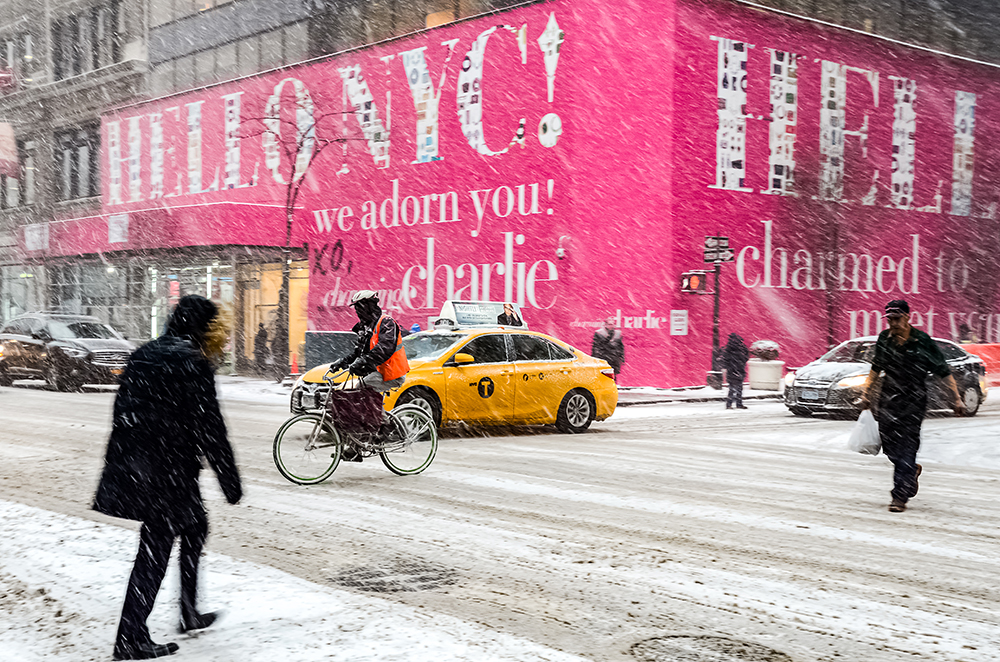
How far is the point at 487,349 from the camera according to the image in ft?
46.1

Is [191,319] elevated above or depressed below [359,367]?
above

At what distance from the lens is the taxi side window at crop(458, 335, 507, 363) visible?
13901 mm

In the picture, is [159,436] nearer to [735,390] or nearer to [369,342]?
[369,342]

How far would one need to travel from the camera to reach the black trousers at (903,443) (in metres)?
8.23

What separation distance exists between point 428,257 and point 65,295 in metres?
20.3

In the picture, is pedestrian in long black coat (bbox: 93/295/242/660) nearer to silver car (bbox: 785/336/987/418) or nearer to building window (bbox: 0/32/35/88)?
silver car (bbox: 785/336/987/418)

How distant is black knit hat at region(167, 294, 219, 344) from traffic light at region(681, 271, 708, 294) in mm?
19735

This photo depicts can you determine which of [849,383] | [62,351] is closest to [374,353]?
[849,383]

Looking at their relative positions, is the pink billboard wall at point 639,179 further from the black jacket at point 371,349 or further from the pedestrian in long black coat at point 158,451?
the pedestrian in long black coat at point 158,451

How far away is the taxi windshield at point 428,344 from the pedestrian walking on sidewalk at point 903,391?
22.0ft

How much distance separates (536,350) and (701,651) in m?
10.1

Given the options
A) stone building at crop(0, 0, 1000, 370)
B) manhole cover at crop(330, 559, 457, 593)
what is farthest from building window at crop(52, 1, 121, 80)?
manhole cover at crop(330, 559, 457, 593)

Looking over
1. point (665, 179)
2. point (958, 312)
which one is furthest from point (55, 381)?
point (958, 312)

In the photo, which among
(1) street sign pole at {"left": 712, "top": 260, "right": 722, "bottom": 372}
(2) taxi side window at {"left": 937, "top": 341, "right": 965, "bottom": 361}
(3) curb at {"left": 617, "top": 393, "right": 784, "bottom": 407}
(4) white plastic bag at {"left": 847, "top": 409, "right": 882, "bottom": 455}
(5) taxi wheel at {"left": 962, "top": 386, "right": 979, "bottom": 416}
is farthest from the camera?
(1) street sign pole at {"left": 712, "top": 260, "right": 722, "bottom": 372}
